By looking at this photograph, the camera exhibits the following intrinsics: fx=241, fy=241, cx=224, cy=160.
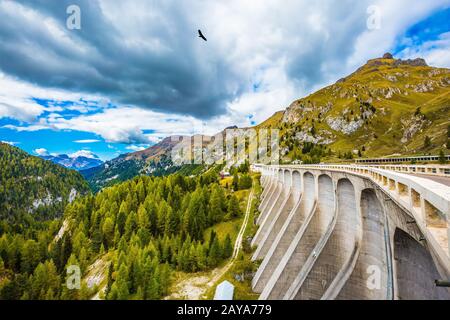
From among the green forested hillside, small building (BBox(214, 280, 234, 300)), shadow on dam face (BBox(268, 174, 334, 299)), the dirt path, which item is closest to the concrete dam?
shadow on dam face (BBox(268, 174, 334, 299))

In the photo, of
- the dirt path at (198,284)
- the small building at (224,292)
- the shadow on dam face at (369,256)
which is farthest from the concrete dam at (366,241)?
the dirt path at (198,284)

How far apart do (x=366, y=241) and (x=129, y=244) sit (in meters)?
61.1

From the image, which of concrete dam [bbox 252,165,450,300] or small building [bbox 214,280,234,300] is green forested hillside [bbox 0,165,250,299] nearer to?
concrete dam [bbox 252,165,450,300]

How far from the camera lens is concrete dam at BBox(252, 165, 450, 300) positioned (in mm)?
7633

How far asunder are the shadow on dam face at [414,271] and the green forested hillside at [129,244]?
39.9 m

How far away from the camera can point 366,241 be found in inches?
821

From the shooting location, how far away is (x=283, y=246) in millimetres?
35844

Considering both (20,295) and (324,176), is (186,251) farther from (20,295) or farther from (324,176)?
(20,295)

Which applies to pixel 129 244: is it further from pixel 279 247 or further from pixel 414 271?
pixel 414 271

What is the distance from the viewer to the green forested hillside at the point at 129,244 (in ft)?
159

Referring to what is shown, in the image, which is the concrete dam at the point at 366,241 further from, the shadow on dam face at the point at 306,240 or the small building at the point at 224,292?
the small building at the point at 224,292

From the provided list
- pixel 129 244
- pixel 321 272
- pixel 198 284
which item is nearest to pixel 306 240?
pixel 321 272
